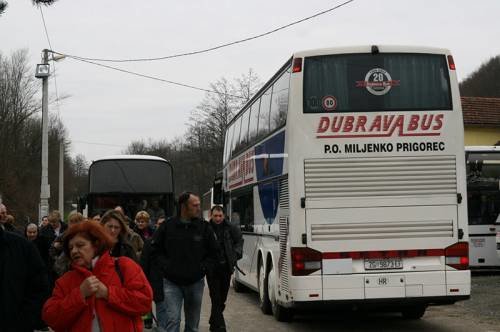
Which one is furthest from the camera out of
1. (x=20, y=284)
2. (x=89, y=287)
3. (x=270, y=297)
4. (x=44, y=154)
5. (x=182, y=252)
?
(x=44, y=154)

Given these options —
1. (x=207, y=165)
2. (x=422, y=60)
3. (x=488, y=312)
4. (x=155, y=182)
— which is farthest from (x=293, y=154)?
(x=207, y=165)

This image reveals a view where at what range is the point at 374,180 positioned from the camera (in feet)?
33.5

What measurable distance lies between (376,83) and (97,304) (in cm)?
692

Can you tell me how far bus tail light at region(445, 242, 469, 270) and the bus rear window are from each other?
72.5 inches

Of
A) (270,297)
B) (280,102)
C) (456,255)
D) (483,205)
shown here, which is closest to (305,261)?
(456,255)

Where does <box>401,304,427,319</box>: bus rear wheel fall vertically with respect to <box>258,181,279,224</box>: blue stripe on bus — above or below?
below

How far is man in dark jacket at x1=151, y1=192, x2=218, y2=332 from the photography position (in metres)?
7.83

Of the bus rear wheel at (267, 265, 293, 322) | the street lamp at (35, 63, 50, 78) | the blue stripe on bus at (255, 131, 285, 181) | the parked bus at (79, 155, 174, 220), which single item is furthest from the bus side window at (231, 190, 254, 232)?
the street lamp at (35, 63, 50, 78)

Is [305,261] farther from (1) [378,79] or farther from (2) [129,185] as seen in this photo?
Answer: (2) [129,185]

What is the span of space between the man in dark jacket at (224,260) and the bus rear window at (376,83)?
2349 mm

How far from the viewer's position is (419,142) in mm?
10258

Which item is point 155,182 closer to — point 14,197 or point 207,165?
point 14,197

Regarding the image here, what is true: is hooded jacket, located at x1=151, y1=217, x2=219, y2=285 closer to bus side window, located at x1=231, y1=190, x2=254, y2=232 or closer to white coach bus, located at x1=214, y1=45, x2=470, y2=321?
white coach bus, located at x1=214, y1=45, x2=470, y2=321

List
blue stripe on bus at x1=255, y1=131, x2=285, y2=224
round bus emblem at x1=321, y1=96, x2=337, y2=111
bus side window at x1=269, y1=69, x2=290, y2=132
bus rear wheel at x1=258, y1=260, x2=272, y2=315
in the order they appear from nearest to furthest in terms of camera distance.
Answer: round bus emblem at x1=321, y1=96, x2=337, y2=111 → bus side window at x1=269, y1=69, x2=290, y2=132 → blue stripe on bus at x1=255, y1=131, x2=285, y2=224 → bus rear wheel at x1=258, y1=260, x2=272, y2=315
